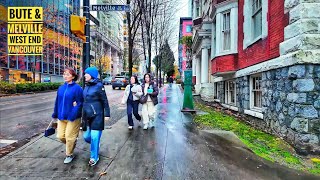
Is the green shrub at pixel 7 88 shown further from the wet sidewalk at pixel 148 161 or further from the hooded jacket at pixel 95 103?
the hooded jacket at pixel 95 103

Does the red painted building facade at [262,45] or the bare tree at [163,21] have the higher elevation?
the bare tree at [163,21]

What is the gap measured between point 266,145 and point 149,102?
3.48 m

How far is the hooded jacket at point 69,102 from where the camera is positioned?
15.7ft

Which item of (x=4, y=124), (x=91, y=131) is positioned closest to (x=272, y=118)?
(x=91, y=131)

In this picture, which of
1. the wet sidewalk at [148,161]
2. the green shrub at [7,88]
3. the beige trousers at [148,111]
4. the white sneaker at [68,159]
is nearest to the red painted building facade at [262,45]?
the wet sidewalk at [148,161]

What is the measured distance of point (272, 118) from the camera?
7.05m

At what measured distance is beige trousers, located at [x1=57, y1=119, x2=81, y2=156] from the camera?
15.9ft

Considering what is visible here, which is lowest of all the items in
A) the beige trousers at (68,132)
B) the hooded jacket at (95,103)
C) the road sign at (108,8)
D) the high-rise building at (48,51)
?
the beige trousers at (68,132)

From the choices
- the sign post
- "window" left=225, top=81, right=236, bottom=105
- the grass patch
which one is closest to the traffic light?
the grass patch

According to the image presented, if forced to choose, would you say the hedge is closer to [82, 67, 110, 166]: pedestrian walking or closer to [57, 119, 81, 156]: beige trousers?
[57, 119, 81, 156]: beige trousers

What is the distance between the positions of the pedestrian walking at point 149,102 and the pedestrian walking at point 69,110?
3.06 m

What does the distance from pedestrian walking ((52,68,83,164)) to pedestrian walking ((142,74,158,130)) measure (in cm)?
306

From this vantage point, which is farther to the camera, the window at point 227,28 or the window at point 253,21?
the window at point 227,28

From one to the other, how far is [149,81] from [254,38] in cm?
408
